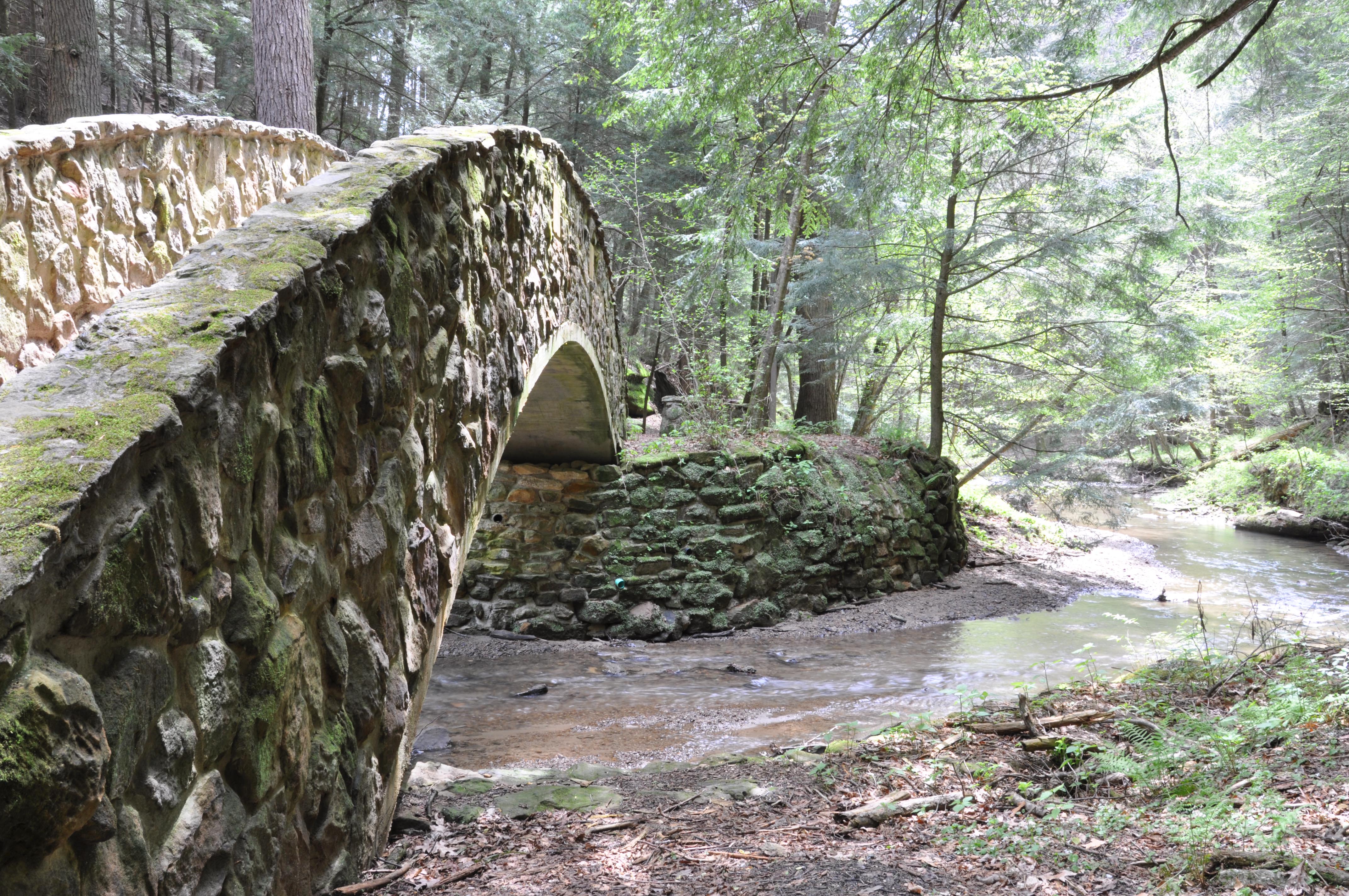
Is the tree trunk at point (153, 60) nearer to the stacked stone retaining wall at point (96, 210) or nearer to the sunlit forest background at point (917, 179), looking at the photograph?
the sunlit forest background at point (917, 179)

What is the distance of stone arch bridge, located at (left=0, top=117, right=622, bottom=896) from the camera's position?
46.2 inches

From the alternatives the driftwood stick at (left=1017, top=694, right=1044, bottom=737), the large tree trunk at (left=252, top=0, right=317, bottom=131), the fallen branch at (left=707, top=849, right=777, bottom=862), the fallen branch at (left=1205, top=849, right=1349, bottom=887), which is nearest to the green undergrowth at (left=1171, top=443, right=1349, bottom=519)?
the driftwood stick at (left=1017, top=694, right=1044, bottom=737)

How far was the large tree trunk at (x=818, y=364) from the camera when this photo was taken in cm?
1073

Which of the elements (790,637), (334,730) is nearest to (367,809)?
(334,730)

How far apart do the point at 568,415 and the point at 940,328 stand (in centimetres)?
559

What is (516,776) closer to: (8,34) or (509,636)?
(509,636)

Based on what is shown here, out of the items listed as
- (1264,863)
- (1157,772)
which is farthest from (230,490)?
(1157,772)

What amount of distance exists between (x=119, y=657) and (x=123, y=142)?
330 cm

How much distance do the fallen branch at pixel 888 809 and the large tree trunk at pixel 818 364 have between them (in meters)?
7.81

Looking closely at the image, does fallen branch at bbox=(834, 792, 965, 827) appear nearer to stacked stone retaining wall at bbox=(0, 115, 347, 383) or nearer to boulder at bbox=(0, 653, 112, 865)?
boulder at bbox=(0, 653, 112, 865)

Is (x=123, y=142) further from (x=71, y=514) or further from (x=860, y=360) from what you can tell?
A: (x=860, y=360)

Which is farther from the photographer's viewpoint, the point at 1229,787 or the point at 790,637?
the point at 790,637

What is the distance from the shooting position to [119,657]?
1295 millimetres

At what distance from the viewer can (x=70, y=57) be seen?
293 inches
